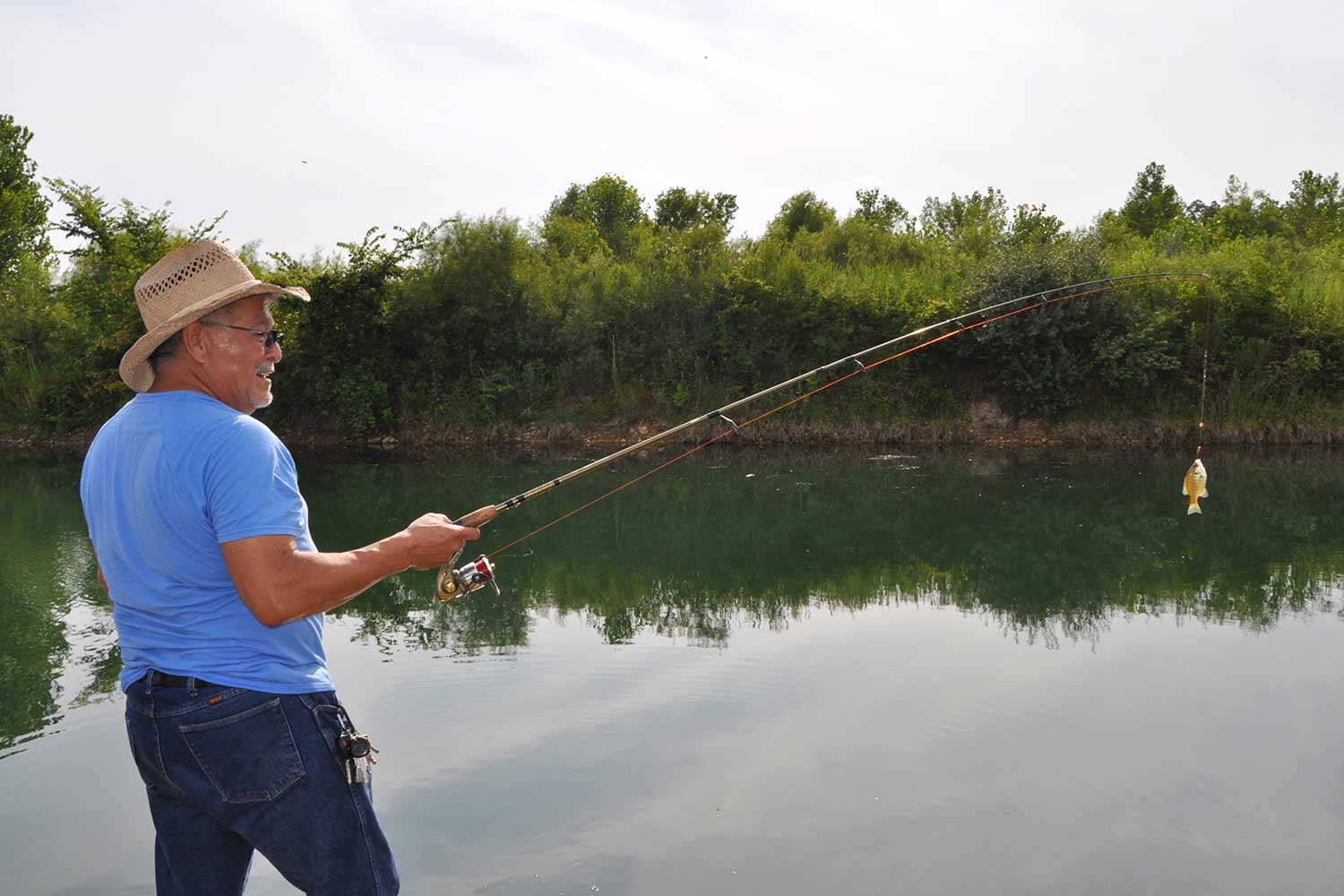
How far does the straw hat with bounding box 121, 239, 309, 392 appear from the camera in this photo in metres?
2.17

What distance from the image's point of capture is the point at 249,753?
209 centimetres

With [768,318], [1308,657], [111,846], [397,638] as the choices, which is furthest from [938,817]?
[768,318]

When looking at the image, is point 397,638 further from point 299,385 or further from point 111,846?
point 299,385

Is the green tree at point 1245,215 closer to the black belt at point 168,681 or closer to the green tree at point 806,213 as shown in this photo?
the green tree at point 806,213

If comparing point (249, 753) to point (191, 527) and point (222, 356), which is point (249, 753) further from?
point (222, 356)

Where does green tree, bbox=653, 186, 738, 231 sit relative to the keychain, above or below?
above

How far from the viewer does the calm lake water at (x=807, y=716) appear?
3.99m

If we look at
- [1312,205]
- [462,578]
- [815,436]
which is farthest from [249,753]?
[1312,205]

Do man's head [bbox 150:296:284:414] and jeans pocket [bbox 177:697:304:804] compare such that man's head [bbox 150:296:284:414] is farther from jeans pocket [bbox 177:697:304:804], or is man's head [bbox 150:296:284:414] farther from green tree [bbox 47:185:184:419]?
green tree [bbox 47:185:184:419]

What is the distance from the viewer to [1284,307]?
22641 mm

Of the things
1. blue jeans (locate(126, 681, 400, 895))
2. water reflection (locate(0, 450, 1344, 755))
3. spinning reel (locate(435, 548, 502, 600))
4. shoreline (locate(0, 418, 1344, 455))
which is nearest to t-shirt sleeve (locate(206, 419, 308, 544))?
blue jeans (locate(126, 681, 400, 895))

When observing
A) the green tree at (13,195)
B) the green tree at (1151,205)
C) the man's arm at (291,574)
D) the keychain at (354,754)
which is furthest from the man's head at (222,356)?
the green tree at (1151,205)

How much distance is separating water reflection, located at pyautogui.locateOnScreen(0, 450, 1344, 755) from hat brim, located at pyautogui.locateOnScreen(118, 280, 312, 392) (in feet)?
12.9

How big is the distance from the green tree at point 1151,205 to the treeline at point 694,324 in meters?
10.3
